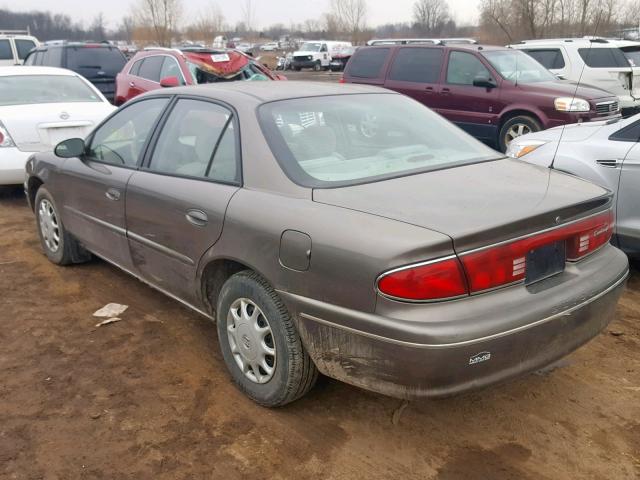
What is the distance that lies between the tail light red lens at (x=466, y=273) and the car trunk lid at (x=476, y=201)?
4cm

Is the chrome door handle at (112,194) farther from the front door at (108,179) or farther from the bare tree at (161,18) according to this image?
the bare tree at (161,18)

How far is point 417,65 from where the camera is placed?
10234mm

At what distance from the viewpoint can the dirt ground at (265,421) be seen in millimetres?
2713

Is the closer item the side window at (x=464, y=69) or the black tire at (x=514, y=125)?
the black tire at (x=514, y=125)

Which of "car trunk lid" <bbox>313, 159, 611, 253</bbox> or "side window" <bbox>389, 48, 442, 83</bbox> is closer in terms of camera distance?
"car trunk lid" <bbox>313, 159, 611, 253</bbox>

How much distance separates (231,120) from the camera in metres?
3.38

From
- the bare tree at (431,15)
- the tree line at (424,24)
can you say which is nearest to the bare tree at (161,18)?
the tree line at (424,24)

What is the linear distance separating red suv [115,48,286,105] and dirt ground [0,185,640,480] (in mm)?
7334

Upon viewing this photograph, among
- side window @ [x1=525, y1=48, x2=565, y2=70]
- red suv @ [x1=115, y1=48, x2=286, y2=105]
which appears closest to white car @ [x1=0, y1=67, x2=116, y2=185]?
red suv @ [x1=115, y1=48, x2=286, y2=105]

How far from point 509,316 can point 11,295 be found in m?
3.77

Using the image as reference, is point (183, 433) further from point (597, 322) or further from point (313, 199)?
point (597, 322)

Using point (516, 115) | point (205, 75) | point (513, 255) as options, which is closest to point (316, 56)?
point (205, 75)

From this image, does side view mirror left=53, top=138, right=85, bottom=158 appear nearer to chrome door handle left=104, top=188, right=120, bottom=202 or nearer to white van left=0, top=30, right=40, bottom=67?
chrome door handle left=104, top=188, right=120, bottom=202

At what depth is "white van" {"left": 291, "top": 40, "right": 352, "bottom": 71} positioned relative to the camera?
38875 mm
